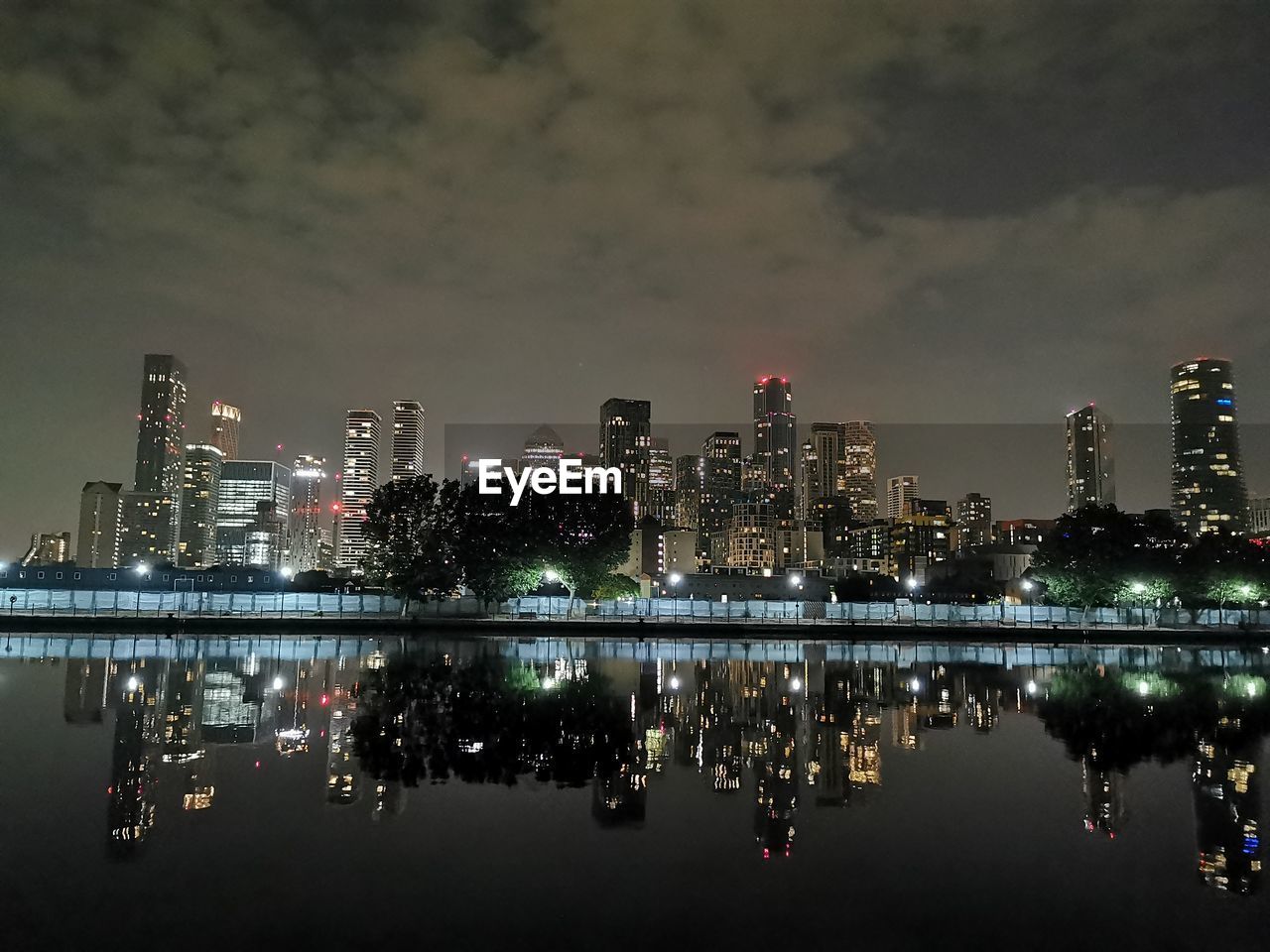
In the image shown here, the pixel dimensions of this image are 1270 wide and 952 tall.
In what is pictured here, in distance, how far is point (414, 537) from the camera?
208 ft

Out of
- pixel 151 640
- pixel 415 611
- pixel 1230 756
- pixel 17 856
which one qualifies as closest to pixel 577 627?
pixel 415 611

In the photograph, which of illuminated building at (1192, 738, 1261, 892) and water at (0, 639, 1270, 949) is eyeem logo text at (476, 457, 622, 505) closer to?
water at (0, 639, 1270, 949)

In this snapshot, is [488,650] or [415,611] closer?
[488,650]

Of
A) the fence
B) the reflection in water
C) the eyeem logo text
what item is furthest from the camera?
the eyeem logo text

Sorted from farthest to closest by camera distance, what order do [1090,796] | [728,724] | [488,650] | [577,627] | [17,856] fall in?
[577,627]
[488,650]
[728,724]
[1090,796]
[17,856]

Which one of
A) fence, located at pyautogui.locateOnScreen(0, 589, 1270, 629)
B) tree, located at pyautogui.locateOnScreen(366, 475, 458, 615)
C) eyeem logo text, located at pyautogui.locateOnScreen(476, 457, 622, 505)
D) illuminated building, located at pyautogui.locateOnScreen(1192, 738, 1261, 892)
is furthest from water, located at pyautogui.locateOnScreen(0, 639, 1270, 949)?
eyeem logo text, located at pyautogui.locateOnScreen(476, 457, 622, 505)

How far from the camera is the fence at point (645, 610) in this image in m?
53.6

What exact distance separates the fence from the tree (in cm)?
167

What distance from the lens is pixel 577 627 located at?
5428 centimetres

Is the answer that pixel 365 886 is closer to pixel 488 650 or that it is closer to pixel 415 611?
pixel 488 650

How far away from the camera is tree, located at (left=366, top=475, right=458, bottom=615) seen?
197ft

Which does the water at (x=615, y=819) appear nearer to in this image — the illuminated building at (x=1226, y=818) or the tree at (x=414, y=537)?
the illuminated building at (x=1226, y=818)

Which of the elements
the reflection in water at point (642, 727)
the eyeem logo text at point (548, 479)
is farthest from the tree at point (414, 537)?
the reflection in water at point (642, 727)

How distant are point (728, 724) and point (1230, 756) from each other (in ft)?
33.1
